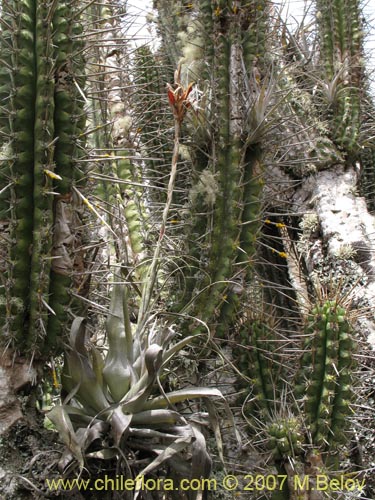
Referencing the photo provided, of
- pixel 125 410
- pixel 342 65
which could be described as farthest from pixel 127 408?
pixel 342 65

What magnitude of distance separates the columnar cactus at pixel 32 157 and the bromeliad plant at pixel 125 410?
0.49 ft

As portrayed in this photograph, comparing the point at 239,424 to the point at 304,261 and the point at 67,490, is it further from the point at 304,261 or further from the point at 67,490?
the point at 304,261

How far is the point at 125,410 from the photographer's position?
1.96 metres

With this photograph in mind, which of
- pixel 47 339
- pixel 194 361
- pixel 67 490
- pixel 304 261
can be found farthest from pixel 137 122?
pixel 67 490

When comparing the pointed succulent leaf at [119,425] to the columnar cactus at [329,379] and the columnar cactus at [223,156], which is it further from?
the columnar cactus at [329,379]

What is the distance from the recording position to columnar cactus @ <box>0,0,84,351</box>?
1.92 m

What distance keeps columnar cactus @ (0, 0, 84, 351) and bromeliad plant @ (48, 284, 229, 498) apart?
0.15 meters

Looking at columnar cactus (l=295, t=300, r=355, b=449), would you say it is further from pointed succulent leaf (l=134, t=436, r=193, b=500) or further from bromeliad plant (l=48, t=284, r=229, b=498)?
pointed succulent leaf (l=134, t=436, r=193, b=500)

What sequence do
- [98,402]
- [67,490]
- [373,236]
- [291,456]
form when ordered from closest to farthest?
[67,490] < [98,402] < [291,456] < [373,236]

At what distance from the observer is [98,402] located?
201 cm

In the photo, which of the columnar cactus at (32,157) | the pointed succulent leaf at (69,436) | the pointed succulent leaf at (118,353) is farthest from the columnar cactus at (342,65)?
the pointed succulent leaf at (69,436)

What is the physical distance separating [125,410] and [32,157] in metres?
0.77

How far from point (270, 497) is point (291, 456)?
0.58 ft

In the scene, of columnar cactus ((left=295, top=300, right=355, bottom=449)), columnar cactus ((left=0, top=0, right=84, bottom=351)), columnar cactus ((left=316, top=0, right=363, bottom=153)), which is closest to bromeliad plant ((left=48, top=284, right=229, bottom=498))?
columnar cactus ((left=0, top=0, right=84, bottom=351))
